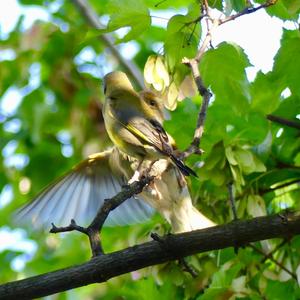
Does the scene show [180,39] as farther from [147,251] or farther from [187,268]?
[187,268]

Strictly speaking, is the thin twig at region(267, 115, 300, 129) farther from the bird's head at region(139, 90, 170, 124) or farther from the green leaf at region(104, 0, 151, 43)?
the green leaf at region(104, 0, 151, 43)

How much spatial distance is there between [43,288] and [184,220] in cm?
105

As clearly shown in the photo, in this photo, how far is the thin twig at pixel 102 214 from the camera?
264 centimetres

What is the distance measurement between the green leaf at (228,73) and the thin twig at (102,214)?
378mm

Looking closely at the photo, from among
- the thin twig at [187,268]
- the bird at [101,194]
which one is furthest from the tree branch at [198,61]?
the bird at [101,194]

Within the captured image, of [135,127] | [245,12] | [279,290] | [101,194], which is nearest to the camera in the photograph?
[245,12]

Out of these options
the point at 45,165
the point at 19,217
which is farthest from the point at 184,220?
the point at 45,165

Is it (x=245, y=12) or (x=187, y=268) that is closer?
(x=245, y=12)

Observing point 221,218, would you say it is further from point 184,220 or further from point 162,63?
point 162,63

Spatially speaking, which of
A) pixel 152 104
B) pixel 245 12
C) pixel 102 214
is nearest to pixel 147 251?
pixel 102 214

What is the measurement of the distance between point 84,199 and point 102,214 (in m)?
1.48

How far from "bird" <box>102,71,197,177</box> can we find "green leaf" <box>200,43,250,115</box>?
0.94 ft

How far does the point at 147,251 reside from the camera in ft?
8.91

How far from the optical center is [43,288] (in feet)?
8.79
